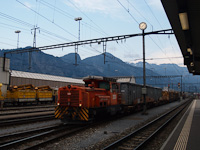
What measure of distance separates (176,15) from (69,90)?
24.7 feet

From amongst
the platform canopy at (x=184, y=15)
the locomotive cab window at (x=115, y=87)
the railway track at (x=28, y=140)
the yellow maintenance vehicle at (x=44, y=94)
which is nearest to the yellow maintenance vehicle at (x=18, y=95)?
the yellow maintenance vehicle at (x=44, y=94)

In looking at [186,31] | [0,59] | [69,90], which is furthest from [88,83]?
[0,59]

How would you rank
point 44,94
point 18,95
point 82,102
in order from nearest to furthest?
point 82,102 → point 18,95 → point 44,94

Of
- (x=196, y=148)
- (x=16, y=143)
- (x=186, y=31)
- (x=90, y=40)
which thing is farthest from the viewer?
(x=90, y=40)

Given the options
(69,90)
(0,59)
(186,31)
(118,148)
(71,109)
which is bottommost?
(118,148)

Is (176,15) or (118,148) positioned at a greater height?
(176,15)

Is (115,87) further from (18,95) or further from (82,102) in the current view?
(18,95)

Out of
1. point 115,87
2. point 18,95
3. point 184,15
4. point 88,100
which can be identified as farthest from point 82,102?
point 18,95

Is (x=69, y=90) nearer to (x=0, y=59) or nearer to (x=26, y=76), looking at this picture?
(x=0, y=59)

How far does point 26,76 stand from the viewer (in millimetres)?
44438

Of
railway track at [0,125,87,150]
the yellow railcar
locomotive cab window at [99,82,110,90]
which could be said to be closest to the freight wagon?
locomotive cab window at [99,82,110,90]

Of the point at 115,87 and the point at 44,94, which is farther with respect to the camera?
the point at 44,94

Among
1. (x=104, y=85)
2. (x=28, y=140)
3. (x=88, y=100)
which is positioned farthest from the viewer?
(x=104, y=85)

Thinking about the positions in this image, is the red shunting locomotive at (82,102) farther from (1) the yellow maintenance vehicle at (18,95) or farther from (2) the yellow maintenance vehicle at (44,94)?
(2) the yellow maintenance vehicle at (44,94)
